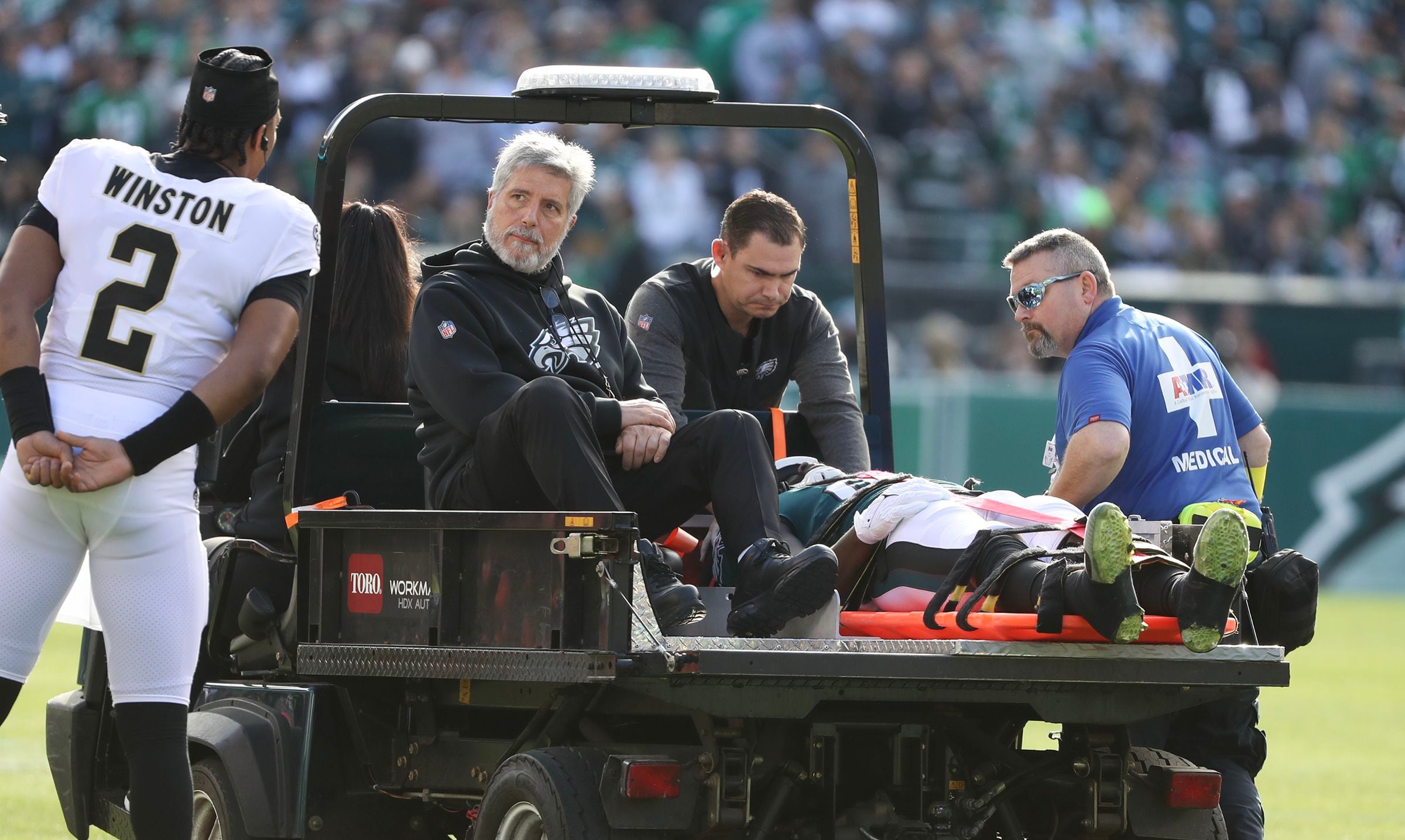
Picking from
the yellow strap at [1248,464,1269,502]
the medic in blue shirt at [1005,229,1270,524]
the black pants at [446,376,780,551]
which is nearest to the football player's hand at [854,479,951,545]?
the black pants at [446,376,780,551]

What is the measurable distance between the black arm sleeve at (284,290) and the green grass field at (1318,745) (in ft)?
11.1

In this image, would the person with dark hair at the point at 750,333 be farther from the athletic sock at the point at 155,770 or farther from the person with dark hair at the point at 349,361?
the athletic sock at the point at 155,770

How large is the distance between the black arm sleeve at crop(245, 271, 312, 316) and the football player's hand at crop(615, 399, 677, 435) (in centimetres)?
111

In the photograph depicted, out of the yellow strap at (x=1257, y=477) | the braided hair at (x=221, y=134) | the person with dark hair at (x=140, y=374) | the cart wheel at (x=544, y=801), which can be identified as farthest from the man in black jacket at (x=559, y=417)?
the yellow strap at (x=1257, y=477)

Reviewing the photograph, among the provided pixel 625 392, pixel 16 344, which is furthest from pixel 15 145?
pixel 16 344

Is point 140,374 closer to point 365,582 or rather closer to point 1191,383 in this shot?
point 365,582

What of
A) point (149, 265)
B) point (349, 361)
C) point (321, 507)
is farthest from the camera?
point (349, 361)

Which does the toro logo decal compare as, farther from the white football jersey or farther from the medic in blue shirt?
the medic in blue shirt

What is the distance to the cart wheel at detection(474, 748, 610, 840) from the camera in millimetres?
4496

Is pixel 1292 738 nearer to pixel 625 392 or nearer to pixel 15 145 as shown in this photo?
pixel 625 392

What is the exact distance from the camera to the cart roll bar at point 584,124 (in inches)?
227

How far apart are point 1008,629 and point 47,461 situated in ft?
7.05

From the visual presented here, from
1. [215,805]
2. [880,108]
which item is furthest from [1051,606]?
[880,108]

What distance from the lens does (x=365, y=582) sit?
5094mm
